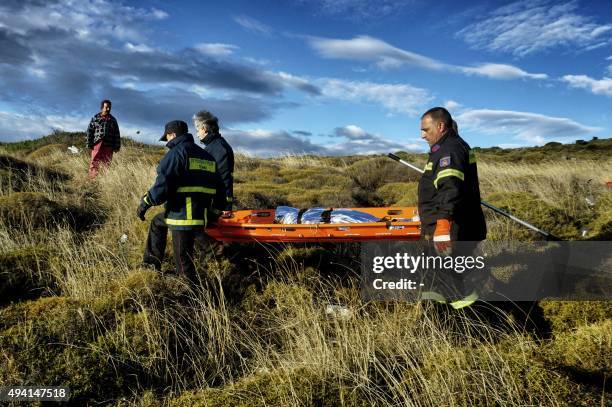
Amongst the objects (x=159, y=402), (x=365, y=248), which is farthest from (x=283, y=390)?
(x=365, y=248)

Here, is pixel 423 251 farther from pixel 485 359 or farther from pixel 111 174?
pixel 111 174

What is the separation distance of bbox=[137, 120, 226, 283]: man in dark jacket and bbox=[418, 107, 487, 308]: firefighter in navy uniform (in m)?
2.48

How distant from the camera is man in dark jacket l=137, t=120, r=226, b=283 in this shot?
5.47 m

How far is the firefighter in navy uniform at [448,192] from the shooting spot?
4.88 meters

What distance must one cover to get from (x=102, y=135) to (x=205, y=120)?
612 centimetres

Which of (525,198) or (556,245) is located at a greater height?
(525,198)

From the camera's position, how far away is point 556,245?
294 inches

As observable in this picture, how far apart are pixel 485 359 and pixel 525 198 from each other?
275 inches

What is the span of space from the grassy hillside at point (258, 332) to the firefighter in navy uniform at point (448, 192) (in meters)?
0.77

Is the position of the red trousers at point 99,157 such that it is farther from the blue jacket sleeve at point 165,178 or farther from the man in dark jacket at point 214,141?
the blue jacket sleeve at point 165,178

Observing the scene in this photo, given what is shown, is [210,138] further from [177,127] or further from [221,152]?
[177,127]

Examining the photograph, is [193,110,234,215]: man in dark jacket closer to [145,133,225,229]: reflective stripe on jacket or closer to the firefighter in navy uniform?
[145,133,225,229]: reflective stripe on jacket

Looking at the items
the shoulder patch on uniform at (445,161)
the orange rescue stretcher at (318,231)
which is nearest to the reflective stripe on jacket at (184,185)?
the orange rescue stretcher at (318,231)

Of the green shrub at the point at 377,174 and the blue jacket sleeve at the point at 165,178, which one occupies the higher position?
the green shrub at the point at 377,174
